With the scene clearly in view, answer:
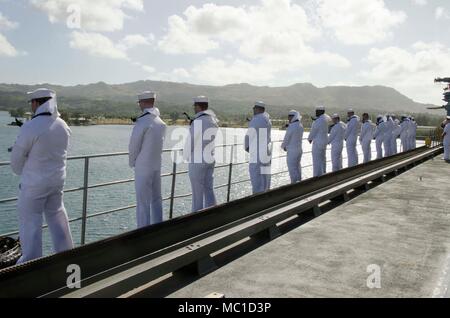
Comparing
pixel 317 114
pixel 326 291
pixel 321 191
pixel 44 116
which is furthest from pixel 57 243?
pixel 317 114

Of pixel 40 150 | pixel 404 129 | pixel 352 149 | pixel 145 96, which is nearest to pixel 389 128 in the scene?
pixel 404 129

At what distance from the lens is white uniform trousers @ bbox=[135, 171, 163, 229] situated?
637 cm

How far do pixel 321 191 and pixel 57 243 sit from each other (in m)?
4.68

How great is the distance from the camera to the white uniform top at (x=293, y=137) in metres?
11.6

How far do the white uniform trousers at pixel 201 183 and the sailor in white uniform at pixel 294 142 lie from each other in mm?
4451

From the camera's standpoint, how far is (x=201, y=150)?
719 cm

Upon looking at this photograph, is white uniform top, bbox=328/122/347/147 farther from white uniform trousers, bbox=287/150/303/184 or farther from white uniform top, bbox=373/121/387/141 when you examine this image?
white uniform top, bbox=373/121/387/141

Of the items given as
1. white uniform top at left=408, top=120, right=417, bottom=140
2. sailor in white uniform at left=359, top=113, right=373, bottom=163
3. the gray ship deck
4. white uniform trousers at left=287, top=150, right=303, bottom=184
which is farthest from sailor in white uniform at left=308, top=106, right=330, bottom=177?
white uniform top at left=408, top=120, right=417, bottom=140

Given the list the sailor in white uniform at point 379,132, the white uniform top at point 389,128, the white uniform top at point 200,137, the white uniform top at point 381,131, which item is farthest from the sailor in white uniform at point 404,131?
the white uniform top at point 200,137

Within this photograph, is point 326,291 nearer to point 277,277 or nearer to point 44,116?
point 277,277

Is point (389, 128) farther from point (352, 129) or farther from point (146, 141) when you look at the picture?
point (146, 141)

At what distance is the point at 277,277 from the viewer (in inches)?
181

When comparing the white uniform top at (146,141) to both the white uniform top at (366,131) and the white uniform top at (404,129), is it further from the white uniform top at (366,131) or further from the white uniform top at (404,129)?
the white uniform top at (404,129)

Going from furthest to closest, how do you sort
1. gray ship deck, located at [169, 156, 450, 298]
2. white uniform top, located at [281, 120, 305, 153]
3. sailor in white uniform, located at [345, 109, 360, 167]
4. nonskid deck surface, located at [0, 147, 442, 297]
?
1. sailor in white uniform, located at [345, 109, 360, 167]
2. white uniform top, located at [281, 120, 305, 153]
3. gray ship deck, located at [169, 156, 450, 298]
4. nonskid deck surface, located at [0, 147, 442, 297]
